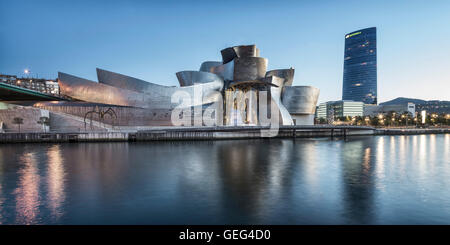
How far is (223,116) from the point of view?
38594 millimetres

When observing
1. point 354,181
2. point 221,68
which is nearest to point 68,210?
point 354,181

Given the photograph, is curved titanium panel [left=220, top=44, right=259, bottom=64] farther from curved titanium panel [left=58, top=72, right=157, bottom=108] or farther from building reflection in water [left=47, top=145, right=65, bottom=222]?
building reflection in water [left=47, top=145, right=65, bottom=222]

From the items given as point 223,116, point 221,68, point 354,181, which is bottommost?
point 354,181

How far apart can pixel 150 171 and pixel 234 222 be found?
7.06 meters

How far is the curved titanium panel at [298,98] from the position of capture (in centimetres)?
3994

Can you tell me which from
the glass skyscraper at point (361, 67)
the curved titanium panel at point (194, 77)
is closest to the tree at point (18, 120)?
the curved titanium panel at point (194, 77)

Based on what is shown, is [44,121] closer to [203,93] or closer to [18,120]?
[18,120]

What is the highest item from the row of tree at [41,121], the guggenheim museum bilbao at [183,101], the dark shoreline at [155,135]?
the guggenheim museum bilbao at [183,101]

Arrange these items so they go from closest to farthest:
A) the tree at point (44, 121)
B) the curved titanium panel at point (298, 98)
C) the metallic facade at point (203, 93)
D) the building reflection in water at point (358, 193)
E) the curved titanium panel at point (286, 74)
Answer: the building reflection in water at point (358, 193) → the tree at point (44, 121) → the metallic facade at point (203, 93) → the curved titanium panel at point (298, 98) → the curved titanium panel at point (286, 74)

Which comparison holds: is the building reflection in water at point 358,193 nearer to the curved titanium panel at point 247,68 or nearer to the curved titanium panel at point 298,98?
the curved titanium panel at point 247,68

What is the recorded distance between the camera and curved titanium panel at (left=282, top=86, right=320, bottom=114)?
3994 cm

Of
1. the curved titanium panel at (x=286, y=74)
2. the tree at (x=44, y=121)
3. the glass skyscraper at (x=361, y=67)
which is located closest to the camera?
the tree at (x=44, y=121)

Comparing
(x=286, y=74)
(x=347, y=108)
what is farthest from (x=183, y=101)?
(x=347, y=108)

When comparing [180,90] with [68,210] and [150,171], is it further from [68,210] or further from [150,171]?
[68,210]
